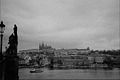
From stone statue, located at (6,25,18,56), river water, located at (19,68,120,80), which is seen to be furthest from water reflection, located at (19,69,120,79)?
stone statue, located at (6,25,18,56)

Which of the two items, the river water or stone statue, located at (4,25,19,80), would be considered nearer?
stone statue, located at (4,25,19,80)

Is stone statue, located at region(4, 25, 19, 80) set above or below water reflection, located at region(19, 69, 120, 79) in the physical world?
above

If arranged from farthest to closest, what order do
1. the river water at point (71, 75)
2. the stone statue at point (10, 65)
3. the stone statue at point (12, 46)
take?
the river water at point (71, 75) → the stone statue at point (12, 46) → the stone statue at point (10, 65)

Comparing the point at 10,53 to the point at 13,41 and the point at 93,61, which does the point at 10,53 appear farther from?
the point at 93,61

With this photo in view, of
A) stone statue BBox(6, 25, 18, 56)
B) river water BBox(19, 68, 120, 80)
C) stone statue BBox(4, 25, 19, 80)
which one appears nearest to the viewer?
stone statue BBox(4, 25, 19, 80)

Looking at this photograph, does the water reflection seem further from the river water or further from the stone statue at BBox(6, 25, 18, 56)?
the stone statue at BBox(6, 25, 18, 56)

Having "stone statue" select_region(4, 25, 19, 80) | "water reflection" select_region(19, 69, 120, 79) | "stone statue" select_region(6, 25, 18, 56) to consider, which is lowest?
"water reflection" select_region(19, 69, 120, 79)

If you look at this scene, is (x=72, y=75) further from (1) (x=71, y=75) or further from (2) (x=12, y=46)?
(2) (x=12, y=46)

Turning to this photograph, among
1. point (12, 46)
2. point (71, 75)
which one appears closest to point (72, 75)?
point (71, 75)

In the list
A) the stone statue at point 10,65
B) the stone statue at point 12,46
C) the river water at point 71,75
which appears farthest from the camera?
the river water at point 71,75

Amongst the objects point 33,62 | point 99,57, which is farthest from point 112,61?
point 33,62

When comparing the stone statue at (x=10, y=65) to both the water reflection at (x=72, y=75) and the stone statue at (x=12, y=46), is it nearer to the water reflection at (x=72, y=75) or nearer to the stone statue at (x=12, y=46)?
the stone statue at (x=12, y=46)

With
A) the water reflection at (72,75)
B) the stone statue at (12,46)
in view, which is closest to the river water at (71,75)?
the water reflection at (72,75)

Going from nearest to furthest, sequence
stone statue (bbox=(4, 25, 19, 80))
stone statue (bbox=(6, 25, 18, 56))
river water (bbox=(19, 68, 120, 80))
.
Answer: stone statue (bbox=(4, 25, 19, 80)), stone statue (bbox=(6, 25, 18, 56)), river water (bbox=(19, 68, 120, 80))
